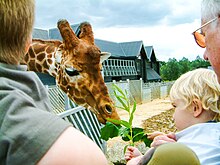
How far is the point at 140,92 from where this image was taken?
14266 millimetres

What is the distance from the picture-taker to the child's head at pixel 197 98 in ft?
3.92

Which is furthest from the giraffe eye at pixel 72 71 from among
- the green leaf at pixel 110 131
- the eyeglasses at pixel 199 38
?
the eyeglasses at pixel 199 38

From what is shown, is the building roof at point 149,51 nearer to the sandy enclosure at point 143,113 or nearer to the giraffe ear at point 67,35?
the sandy enclosure at point 143,113

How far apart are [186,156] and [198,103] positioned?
0.64m

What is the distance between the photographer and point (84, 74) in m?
2.41

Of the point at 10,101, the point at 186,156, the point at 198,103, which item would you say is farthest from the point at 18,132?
the point at 198,103

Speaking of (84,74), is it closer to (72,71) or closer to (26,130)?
(72,71)

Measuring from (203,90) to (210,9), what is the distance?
0.39 meters

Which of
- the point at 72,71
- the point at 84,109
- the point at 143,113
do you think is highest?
the point at 72,71

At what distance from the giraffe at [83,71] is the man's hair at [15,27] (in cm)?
183

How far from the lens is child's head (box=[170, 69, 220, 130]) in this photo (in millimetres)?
1193

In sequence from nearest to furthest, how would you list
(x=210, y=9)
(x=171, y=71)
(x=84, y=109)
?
1. (x=210, y=9)
2. (x=84, y=109)
3. (x=171, y=71)

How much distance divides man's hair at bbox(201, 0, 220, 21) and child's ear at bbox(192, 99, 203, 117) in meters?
0.37

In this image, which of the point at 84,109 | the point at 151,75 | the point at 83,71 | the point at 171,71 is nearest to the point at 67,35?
the point at 83,71
